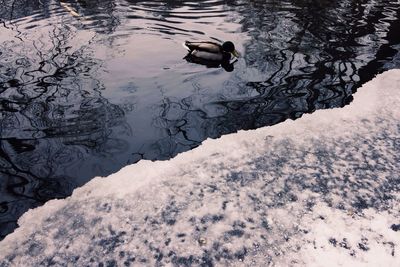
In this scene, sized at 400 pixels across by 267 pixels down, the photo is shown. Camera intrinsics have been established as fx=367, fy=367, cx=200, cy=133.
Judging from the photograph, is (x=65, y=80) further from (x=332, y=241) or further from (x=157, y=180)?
(x=332, y=241)

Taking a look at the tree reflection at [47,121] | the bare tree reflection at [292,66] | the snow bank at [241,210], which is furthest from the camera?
the bare tree reflection at [292,66]

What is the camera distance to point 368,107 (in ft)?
14.4

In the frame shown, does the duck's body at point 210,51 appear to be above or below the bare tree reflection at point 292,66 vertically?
above

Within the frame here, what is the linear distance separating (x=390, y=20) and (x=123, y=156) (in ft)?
23.4

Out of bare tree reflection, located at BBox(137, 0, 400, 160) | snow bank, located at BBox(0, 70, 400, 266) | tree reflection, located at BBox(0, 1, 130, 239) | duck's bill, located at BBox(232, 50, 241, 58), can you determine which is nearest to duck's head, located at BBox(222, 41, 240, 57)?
duck's bill, located at BBox(232, 50, 241, 58)

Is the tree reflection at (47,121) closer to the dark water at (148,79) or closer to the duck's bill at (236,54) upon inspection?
the dark water at (148,79)

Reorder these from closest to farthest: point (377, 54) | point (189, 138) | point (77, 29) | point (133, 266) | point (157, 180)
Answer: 1. point (133, 266)
2. point (157, 180)
3. point (189, 138)
4. point (377, 54)
5. point (77, 29)

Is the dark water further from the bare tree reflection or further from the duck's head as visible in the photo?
the duck's head

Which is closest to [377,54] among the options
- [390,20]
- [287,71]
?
[287,71]

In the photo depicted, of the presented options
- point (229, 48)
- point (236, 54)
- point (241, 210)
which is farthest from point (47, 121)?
point (236, 54)


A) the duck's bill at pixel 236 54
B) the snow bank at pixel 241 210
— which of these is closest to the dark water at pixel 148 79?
the duck's bill at pixel 236 54

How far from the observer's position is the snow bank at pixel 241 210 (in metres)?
2.42

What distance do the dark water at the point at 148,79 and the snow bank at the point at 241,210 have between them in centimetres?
54

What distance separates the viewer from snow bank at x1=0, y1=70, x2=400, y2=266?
7.95ft
